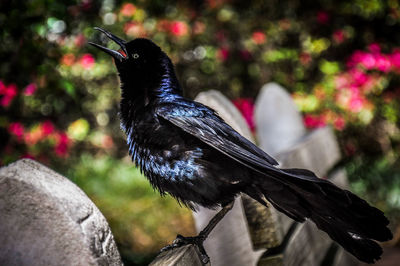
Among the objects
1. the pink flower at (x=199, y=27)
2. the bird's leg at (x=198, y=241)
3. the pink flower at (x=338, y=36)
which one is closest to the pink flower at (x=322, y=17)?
the pink flower at (x=338, y=36)

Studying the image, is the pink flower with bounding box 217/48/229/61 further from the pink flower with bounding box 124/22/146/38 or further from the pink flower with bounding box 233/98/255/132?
the pink flower with bounding box 124/22/146/38

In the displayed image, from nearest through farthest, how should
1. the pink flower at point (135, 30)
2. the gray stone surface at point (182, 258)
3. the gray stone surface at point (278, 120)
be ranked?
1. the gray stone surface at point (182, 258)
2. the gray stone surface at point (278, 120)
3. the pink flower at point (135, 30)

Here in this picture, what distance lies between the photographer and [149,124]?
1.43 meters

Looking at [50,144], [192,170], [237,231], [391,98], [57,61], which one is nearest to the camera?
[192,170]

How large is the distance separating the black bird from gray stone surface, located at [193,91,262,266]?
0.83 feet

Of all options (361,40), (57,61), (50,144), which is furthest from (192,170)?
(361,40)

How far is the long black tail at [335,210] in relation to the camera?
1118 millimetres

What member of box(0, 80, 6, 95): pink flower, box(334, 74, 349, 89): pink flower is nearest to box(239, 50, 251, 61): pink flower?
box(334, 74, 349, 89): pink flower

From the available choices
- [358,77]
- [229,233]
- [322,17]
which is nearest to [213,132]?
[229,233]

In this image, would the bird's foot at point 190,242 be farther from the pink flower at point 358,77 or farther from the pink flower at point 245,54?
the pink flower at point 245,54

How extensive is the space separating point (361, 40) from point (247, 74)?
6.35 ft

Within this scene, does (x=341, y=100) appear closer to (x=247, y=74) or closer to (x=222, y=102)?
(x=247, y=74)

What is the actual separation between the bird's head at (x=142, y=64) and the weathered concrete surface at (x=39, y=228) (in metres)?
0.80

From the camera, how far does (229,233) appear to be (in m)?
1.75
